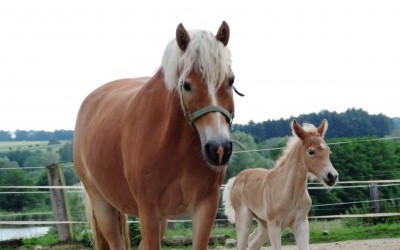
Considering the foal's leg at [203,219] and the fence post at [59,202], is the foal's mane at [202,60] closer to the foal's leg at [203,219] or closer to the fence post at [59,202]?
the foal's leg at [203,219]

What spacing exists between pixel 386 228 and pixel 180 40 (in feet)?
26.7

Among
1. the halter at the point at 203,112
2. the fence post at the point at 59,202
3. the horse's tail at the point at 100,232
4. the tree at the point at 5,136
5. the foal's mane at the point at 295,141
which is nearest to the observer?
the halter at the point at 203,112

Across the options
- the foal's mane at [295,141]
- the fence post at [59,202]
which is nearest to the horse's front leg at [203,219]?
the foal's mane at [295,141]

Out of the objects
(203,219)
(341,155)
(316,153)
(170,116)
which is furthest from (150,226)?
(341,155)

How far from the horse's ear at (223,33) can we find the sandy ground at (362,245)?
5483mm

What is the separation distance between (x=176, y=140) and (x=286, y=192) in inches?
177

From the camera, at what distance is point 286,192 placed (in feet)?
25.3

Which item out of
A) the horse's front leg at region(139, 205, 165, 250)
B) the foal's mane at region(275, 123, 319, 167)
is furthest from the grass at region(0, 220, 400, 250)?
the horse's front leg at region(139, 205, 165, 250)

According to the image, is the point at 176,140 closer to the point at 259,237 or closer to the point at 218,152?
the point at 218,152

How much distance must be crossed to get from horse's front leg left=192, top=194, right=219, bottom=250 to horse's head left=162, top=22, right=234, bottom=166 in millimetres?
410

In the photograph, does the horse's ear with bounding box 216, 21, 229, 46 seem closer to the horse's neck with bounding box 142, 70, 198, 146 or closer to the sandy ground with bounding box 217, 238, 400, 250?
the horse's neck with bounding box 142, 70, 198, 146

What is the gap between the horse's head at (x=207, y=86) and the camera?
2973 millimetres

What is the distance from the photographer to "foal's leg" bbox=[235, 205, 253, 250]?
26.6 ft

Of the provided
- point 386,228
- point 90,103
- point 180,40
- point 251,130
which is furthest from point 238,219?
point 251,130
